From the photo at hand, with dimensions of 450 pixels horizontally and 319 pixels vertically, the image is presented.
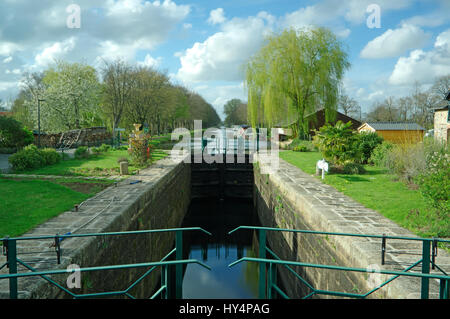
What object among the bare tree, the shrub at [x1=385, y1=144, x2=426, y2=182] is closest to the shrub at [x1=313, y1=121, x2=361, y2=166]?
the shrub at [x1=385, y1=144, x2=426, y2=182]

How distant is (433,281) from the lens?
150 inches

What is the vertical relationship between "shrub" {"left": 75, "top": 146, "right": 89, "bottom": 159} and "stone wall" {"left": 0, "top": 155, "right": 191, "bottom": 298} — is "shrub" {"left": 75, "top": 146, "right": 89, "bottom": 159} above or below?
above

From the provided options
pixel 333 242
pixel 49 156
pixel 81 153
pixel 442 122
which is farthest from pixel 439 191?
pixel 442 122

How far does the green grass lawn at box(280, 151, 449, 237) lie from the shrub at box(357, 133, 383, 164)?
2.00 m

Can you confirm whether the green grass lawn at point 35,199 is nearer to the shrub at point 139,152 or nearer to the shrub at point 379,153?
the shrub at point 139,152

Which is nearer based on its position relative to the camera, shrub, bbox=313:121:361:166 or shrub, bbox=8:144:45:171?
shrub, bbox=313:121:361:166

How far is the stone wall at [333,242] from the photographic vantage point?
13.9 ft

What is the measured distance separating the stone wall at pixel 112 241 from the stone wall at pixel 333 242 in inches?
131

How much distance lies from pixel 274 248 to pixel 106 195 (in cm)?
525

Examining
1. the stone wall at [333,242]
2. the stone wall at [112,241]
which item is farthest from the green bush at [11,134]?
the stone wall at [333,242]

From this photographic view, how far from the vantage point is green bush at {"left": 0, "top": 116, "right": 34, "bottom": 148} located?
687 inches

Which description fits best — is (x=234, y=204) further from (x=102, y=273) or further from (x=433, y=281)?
(x=433, y=281)

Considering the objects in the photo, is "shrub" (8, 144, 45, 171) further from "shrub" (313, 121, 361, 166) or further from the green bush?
"shrub" (313, 121, 361, 166)
